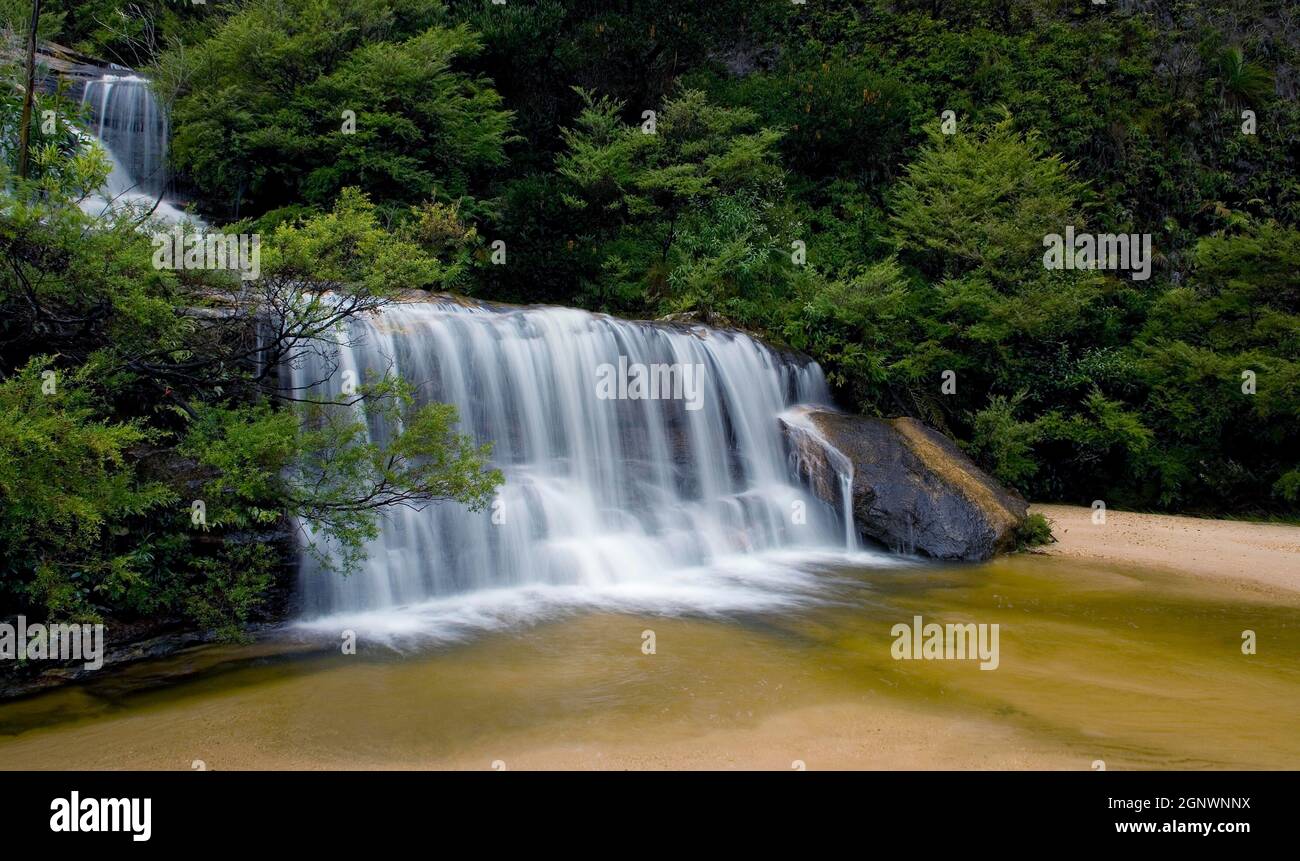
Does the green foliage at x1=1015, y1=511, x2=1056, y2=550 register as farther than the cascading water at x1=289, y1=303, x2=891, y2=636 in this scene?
Yes

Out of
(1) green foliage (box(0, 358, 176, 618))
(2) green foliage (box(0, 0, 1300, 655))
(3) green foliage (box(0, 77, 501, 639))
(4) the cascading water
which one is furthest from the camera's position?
(4) the cascading water

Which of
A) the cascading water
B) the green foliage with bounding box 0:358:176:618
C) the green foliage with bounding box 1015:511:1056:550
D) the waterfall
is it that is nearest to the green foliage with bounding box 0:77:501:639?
the green foliage with bounding box 0:358:176:618

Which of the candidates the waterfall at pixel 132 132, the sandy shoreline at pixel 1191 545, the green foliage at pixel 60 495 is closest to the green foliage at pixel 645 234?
the green foliage at pixel 60 495

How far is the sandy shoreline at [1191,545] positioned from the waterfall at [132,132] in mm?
16873

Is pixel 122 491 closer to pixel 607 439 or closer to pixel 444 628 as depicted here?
pixel 444 628

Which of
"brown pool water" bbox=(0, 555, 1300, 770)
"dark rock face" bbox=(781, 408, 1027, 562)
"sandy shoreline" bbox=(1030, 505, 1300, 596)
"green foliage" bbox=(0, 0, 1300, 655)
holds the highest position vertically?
"green foliage" bbox=(0, 0, 1300, 655)

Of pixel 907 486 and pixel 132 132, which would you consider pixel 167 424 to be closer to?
pixel 907 486

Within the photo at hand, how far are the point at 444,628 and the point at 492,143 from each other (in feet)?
41.1

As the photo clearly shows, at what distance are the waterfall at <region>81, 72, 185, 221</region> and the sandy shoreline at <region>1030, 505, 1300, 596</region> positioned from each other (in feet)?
55.4

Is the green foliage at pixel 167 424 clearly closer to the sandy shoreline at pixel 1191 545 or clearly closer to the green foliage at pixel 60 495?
the green foliage at pixel 60 495

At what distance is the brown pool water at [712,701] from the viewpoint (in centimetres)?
524

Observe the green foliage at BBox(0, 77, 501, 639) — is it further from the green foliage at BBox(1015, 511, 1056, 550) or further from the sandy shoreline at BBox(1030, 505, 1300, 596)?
the sandy shoreline at BBox(1030, 505, 1300, 596)

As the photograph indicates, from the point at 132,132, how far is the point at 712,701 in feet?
55.8

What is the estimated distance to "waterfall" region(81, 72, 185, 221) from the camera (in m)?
16.3
